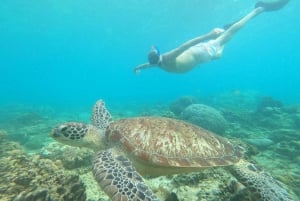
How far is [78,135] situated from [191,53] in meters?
9.54

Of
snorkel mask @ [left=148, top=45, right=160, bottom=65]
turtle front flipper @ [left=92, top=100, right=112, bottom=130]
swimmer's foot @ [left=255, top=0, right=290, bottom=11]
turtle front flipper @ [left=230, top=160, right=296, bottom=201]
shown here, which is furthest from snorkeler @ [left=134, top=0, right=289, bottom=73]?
turtle front flipper @ [left=230, top=160, right=296, bottom=201]

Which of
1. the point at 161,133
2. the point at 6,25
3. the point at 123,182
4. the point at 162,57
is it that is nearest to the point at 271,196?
the point at 161,133

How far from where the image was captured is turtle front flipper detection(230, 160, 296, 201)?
3684 millimetres

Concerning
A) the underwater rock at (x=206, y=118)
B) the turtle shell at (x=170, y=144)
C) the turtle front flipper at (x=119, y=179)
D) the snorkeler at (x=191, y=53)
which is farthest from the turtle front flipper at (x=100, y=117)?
the underwater rock at (x=206, y=118)

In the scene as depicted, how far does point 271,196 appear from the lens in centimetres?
367

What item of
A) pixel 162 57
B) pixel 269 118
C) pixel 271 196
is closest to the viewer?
pixel 271 196

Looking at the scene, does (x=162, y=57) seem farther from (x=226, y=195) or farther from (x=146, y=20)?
(x=146, y=20)

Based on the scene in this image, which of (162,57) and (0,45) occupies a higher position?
(0,45)

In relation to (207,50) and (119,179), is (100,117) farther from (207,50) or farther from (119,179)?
(207,50)

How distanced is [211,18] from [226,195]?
171 ft

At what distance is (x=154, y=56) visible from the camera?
10.5 m

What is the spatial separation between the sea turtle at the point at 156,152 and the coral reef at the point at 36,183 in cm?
38

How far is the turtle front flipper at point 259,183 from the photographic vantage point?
3684mm

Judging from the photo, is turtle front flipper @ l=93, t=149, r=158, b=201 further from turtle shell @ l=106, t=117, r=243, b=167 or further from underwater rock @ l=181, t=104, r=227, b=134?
underwater rock @ l=181, t=104, r=227, b=134
